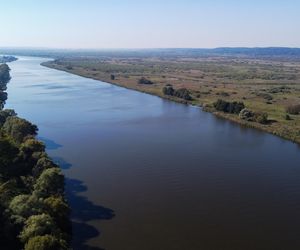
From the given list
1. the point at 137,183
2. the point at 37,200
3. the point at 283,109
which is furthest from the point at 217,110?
the point at 37,200

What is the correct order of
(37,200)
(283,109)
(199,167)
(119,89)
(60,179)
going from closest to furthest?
(37,200) → (60,179) → (199,167) → (283,109) → (119,89)

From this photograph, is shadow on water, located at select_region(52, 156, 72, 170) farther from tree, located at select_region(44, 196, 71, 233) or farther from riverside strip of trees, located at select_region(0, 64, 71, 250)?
tree, located at select_region(44, 196, 71, 233)

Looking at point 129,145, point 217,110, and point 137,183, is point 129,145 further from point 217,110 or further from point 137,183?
point 217,110

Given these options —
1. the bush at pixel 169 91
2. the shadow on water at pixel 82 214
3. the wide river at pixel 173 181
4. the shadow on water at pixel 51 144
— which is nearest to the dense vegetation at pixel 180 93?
the bush at pixel 169 91

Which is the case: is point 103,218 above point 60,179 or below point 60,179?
below

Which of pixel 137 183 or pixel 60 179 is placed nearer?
pixel 60 179

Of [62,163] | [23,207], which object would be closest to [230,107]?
[62,163]

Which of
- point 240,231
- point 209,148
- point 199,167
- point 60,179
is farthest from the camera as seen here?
point 209,148
